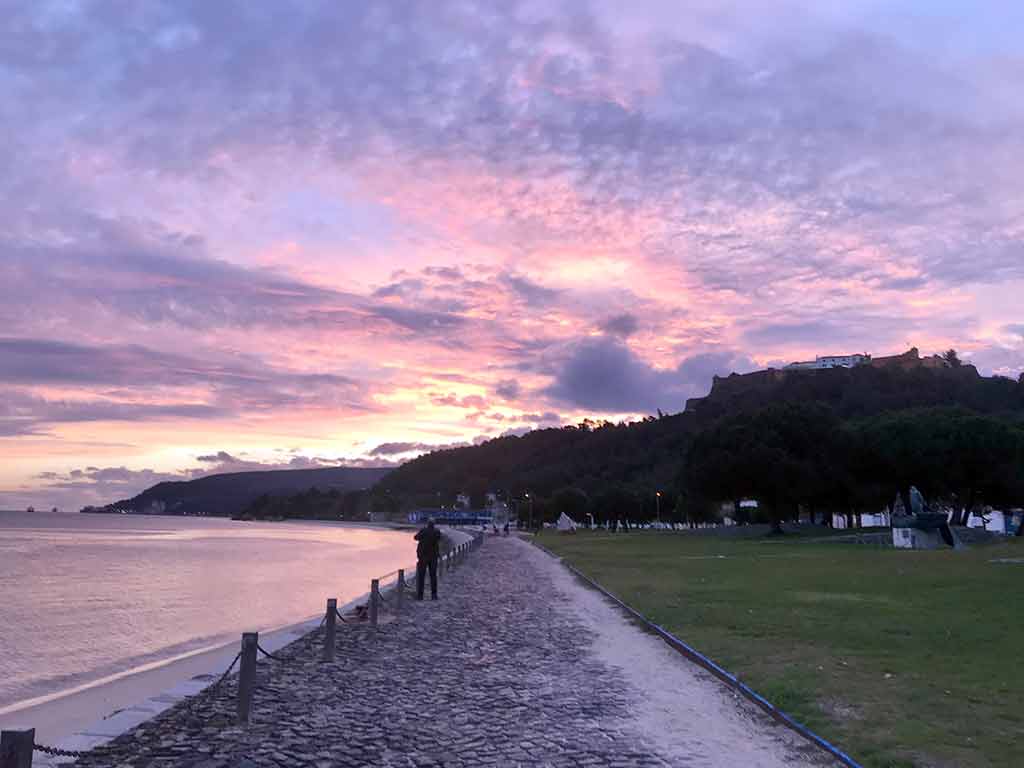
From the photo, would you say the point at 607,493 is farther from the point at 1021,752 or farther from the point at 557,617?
the point at 1021,752

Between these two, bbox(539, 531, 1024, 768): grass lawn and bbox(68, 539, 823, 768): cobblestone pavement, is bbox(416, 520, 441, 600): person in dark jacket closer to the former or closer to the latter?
bbox(539, 531, 1024, 768): grass lawn

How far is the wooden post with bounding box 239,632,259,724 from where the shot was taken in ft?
29.4

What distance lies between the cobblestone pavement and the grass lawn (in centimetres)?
182

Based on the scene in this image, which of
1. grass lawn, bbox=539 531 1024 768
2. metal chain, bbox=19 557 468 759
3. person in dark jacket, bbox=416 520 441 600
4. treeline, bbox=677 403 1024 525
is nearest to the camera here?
metal chain, bbox=19 557 468 759

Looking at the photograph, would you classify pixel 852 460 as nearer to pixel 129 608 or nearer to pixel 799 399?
pixel 129 608

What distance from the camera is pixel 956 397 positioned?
158875 millimetres

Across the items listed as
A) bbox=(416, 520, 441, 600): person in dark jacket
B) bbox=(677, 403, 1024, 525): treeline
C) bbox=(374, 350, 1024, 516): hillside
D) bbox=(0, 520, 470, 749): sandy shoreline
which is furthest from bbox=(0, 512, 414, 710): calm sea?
bbox=(374, 350, 1024, 516): hillside

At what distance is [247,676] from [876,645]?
9.56 m

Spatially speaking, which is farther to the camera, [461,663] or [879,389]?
[879,389]

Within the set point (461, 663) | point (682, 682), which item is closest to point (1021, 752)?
point (682, 682)

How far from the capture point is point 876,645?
13.4m

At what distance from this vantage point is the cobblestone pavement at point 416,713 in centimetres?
759

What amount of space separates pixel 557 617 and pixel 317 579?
27.2 meters

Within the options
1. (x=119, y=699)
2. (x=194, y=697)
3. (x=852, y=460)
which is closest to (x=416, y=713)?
(x=194, y=697)
